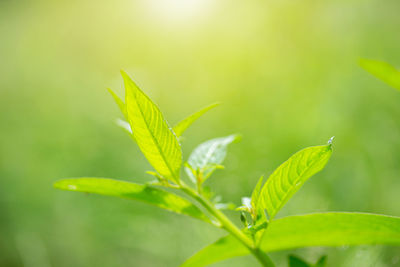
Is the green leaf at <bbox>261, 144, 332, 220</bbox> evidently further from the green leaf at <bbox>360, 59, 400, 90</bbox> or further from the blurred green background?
the blurred green background

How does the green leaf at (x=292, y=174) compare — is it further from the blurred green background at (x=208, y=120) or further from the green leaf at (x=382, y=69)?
the blurred green background at (x=208, y=120)

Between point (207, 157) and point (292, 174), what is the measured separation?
0.29 feet

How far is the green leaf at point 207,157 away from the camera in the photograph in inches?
9.5

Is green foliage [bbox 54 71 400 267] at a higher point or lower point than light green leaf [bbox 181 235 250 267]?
higher

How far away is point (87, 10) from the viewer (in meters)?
2.02

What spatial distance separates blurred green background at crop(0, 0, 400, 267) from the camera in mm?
617

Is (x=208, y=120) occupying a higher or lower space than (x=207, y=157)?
lower

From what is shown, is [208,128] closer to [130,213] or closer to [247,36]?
[130,213]

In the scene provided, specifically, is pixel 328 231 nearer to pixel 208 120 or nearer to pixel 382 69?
pixel 382 69

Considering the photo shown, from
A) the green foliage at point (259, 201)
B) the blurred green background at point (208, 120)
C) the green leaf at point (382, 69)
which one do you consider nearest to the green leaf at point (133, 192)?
the green foliage at point (259, 201)

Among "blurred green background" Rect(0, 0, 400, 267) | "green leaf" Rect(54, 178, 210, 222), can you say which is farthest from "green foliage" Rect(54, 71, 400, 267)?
"blurred green background" Rect(0, 0, 400, 267)

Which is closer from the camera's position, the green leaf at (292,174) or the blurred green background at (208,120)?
the green leaf at (292,174)

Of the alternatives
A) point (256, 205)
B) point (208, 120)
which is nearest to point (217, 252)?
point (256, 205)

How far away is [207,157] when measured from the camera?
0.26m
